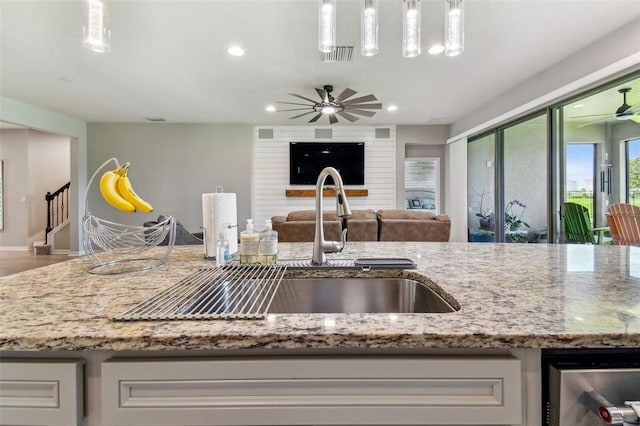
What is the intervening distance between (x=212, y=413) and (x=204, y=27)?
3082 millimetres

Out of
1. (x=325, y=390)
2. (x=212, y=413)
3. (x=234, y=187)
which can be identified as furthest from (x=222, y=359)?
(x=234, y=187)

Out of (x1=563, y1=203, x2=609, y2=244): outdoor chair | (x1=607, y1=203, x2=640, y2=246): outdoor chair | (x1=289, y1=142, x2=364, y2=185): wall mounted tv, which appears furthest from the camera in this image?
(x1=289, y1=142, x2=364, y2=185): wall mounted tv

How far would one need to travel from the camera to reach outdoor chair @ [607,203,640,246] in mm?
2305

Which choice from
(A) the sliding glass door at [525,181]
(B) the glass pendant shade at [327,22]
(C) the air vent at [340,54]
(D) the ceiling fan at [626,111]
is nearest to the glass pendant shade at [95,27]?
(B) the glass pendant shade at [327,22]

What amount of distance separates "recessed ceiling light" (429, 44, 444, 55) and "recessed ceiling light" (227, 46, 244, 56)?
1957 mm

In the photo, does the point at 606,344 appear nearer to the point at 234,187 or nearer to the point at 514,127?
the point at 514,127

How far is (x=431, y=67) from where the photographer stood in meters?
3.56

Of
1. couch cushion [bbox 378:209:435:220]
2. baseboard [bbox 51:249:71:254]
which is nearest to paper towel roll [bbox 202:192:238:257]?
couch cushion [bbox 378:209:435:220]

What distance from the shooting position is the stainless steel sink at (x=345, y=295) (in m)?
1.07

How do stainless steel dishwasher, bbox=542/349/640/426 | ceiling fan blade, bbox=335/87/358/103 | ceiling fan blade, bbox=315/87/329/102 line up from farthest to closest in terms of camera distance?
ceiling fan blade, bbox=315/87/329/102 → ceiling fan blade, bbox=335/87/358/103 → stainless steel dishwasher, bbox=542/349/640/426

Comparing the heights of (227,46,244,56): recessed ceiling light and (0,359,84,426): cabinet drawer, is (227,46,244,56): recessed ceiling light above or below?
above

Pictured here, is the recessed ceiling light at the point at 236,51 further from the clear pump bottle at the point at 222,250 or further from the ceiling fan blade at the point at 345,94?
the clear pump bottle at the point at 222,250

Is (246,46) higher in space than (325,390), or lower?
higher

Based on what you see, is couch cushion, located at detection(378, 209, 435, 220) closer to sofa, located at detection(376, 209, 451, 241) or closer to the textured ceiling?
sofa, located at detection(376, 209, 451, 241)
